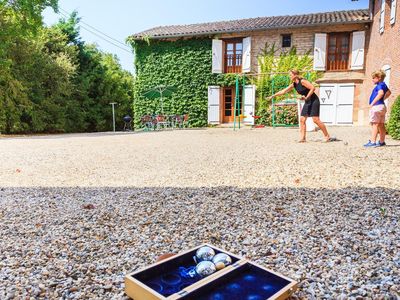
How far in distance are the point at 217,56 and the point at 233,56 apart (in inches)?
35.5

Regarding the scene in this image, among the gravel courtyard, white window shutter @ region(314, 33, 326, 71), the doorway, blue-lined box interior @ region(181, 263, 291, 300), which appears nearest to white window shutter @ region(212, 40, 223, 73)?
the doorway

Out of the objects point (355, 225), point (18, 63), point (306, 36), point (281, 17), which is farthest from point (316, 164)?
point (18, 63)

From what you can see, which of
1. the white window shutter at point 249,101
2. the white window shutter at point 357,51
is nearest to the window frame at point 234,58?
the white window shutter at point 249,101

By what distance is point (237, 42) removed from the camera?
15797mm

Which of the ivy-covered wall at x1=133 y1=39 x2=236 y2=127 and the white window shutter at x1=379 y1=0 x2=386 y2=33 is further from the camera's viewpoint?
the ivy-covered wall at x1=133 y1=39 x2=236 y2=127

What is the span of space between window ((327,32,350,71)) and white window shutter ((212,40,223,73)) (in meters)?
5.15

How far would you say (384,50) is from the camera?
1116 centimetres

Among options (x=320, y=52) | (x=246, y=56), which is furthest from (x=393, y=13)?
(x=246, y=56)

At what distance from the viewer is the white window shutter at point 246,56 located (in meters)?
15.1

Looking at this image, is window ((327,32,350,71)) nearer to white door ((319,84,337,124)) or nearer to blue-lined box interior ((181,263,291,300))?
white door ((319,84,337,124))

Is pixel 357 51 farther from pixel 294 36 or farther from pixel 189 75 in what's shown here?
pixel 189 75

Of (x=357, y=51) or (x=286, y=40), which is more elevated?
(x=286, y=40)

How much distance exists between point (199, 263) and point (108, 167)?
3.82 meters

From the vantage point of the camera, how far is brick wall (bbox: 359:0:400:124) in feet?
32.0
